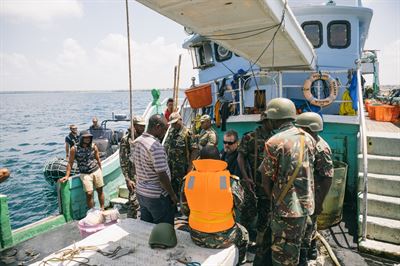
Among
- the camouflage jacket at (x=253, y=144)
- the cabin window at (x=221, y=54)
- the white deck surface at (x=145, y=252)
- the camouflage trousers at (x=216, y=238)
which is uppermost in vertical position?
the cabin window at (x=221, y=54)

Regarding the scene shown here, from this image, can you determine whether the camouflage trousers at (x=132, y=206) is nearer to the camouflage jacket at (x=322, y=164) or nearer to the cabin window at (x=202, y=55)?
the camouflage jacket at (x=322, y=164)

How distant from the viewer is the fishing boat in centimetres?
344

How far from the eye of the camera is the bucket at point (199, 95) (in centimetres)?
735

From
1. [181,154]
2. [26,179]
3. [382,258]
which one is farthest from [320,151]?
[26,179]

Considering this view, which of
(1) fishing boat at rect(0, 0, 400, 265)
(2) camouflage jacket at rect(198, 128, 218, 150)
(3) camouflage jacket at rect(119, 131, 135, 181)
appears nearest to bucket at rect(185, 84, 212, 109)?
(1) fishing boat at rect(0, 0, 400, 265)

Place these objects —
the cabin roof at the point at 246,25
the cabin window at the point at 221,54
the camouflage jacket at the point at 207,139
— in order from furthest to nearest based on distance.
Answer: the cabin window at the point at 221,54
the camouflage jacket at the point at 207,139
the cabin roof at the point at 246,25

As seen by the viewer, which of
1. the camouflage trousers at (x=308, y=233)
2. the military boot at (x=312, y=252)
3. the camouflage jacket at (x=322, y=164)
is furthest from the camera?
the military boot at (x=312, y=252)

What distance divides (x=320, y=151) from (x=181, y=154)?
7.67 ft

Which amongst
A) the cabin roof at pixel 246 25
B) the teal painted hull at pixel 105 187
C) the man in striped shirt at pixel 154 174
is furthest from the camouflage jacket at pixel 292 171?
the teal painted hull at pixel 105 187

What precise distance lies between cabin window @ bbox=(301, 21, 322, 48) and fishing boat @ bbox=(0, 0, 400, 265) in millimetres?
26

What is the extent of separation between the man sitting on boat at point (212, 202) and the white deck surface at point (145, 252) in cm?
11

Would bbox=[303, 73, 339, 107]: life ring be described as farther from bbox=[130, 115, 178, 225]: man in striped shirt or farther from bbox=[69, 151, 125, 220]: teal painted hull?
bbox=[69, 151, 125, 220]: teal painted hull

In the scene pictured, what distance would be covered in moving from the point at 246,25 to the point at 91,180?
16.5 ft

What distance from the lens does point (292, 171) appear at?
2.93 metres
